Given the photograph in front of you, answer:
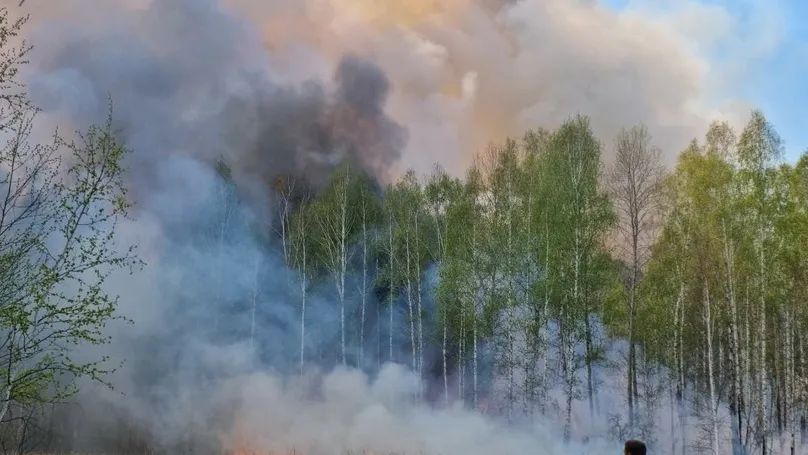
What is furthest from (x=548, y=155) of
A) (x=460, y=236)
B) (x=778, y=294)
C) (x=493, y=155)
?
(x=778, y=294)

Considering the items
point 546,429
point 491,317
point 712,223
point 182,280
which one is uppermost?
point 712,223

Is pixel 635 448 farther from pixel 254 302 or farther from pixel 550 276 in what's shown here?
pixel 254 302

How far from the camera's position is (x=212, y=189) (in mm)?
26719

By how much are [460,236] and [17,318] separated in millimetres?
19355

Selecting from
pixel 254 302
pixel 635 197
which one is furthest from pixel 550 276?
pixel 254 302

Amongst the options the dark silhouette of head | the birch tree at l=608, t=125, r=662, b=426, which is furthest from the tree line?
the dark silhouette of head

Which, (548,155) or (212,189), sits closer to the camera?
(548,155)

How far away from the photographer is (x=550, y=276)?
21250 millimetres

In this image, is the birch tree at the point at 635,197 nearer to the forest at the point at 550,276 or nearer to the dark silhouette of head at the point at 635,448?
the forest at the point at 550,276

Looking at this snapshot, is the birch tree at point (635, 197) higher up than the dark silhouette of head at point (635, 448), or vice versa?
the birch tree at point (635, 197)

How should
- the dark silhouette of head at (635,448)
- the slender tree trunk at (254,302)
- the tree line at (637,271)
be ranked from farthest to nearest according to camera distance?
1. the slender tree trunk at (254,302)
2. the tree line at (637,271)
3. the dark silhouette of head at (635,448)

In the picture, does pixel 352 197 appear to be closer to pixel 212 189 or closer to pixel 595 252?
pixel 212 189

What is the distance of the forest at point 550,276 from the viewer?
1962 centimetres

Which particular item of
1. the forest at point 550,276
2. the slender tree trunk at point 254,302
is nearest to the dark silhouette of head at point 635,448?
the forest at point 550,276
